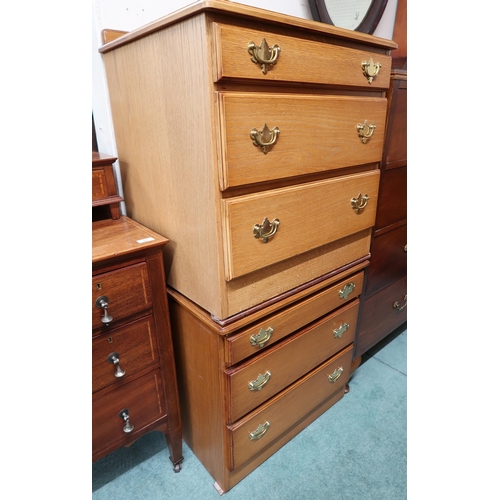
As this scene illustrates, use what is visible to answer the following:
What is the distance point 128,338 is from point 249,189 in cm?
51

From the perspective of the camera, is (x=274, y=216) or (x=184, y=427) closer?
(x=274, y=216)

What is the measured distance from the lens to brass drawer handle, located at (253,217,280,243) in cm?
80

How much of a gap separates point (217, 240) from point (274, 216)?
155 mm

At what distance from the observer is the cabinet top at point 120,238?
31.5 inches

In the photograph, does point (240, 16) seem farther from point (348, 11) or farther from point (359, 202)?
point (348, 11)

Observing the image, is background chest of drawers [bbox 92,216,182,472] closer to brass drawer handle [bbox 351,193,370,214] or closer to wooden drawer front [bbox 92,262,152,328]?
wooden drawer front [bbox 92,262,152,328]

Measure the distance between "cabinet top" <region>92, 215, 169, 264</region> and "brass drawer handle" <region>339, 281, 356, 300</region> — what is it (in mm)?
631

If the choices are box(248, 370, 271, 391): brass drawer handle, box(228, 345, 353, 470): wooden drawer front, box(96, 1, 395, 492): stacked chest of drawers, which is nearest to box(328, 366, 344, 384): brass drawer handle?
box(228, 345, 353, 470): wooden drawer front

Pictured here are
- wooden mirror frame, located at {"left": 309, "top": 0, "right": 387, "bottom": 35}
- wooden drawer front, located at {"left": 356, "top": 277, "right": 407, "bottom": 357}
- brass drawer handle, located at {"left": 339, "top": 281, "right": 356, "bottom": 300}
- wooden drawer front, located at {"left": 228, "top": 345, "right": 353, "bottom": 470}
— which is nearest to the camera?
wooden drawer front, located at {"left": 228, "top": 345, "right": 353, "bottom": 470}

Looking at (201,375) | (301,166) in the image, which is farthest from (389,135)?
(201,375)

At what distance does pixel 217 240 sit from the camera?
0.76 m

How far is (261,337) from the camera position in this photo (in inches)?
37.3

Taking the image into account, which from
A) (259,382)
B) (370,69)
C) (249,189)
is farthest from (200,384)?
(370,69)

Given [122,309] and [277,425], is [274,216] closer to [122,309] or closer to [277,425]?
[122,309]
